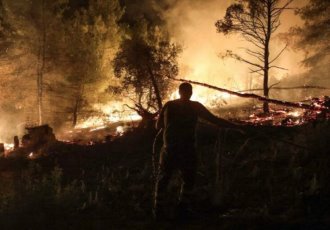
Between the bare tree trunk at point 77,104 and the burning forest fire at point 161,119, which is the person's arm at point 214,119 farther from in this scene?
the bare tree trunk at point 77,104

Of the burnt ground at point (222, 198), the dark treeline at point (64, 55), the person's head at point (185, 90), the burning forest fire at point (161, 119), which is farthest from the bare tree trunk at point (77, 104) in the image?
the person's head at point (185, 90)

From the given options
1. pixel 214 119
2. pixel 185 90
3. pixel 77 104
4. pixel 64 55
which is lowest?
pixel 214 119

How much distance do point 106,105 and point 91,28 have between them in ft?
18.9

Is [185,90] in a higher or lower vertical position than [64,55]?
lower

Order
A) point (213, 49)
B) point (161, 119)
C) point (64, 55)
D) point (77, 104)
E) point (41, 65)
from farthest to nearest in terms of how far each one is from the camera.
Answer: point (213, 49), point (77, 104), point (64, 55), point (41, 65), point (161, 119)

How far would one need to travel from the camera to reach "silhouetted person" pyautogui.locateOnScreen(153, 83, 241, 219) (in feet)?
23.7

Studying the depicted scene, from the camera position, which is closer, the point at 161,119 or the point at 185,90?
the point at 185,90

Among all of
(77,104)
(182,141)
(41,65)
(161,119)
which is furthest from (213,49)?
(182,141)

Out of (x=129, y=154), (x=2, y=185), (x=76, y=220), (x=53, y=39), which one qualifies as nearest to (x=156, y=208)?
(x=76, y=220)

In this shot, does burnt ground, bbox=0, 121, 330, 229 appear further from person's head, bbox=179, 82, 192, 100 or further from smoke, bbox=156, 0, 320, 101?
smoke, bbox=156, 0, 320, 101

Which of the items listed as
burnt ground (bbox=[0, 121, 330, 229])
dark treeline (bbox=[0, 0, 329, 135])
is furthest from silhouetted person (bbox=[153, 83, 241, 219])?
dark treeline (bbox=[0, 0, 329, 135])

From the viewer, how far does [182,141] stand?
7.25m

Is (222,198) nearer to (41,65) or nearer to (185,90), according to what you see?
(185,90)

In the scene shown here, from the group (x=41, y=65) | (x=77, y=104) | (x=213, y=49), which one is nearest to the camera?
(x=41, y=65)
